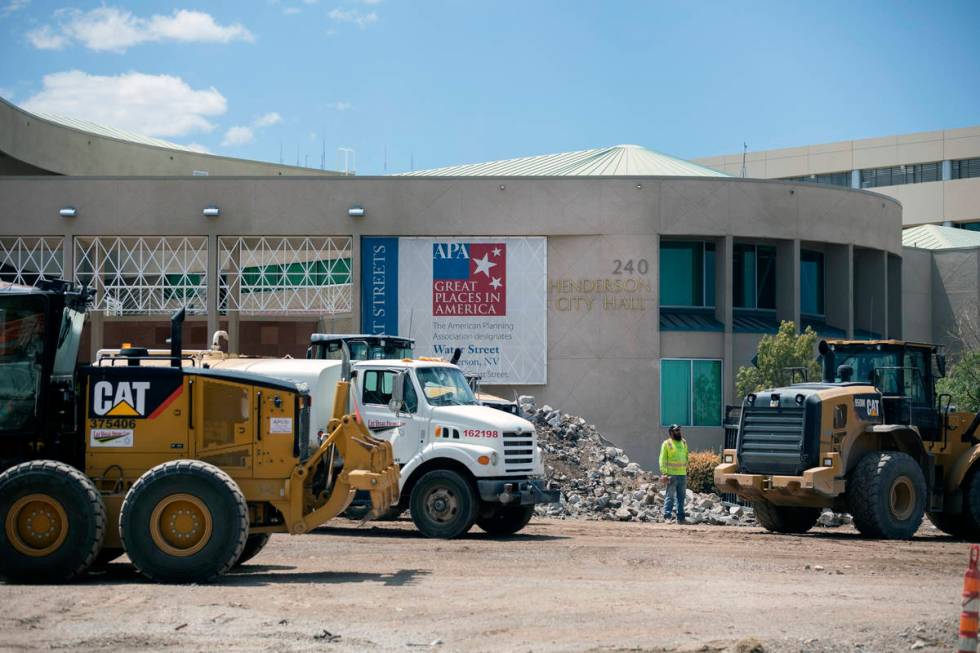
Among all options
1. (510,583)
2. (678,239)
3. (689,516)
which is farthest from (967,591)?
(678,239)

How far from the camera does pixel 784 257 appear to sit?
133 feet

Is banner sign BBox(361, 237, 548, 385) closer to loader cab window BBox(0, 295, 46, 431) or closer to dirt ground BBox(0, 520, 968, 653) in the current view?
dirt ground BBox(0, 520, 968, 653)

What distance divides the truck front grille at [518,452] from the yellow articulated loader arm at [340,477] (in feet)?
14.3

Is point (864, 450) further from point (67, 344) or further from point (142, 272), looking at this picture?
point (142, 272)

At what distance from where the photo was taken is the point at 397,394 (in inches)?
736

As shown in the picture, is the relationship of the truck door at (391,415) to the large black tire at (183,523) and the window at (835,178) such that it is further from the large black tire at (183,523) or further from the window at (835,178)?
the window at (835,178)

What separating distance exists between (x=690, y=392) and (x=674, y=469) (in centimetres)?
1536

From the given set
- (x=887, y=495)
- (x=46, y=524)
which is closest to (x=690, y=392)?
(x=887, y=495)

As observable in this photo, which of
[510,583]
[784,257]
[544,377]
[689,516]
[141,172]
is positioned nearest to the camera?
[510,583]

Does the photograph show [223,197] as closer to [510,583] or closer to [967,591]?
[510,583]

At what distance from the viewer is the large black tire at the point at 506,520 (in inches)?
761

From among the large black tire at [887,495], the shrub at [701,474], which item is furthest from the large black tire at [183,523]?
the shrub at [701,474]

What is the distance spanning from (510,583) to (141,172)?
45.2 metres

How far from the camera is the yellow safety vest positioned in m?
23.4
